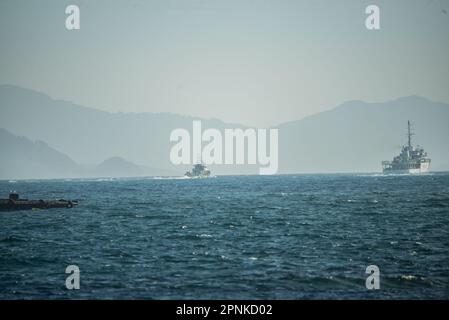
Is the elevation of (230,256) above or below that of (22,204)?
below

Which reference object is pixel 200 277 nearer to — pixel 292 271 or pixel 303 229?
pixel 292 271

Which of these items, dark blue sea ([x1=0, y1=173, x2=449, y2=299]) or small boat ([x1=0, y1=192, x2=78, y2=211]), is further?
small boat ([x1=0, y1=192, x2=78, y2=211])

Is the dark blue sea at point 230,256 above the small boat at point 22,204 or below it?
below

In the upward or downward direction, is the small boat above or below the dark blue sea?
above

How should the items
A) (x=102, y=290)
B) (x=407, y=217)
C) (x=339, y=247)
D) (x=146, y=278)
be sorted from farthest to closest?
(x=407, y=217) < (x=339, y=247) < (x=146, y=278) < (x=102, y=290)

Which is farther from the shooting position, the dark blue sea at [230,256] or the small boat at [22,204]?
the small boat at [22,204]

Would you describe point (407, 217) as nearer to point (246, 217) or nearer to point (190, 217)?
point (246, 217)

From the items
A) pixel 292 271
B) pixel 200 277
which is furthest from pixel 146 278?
pixel 292 271

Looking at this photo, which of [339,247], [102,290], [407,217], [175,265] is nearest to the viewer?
[102,290]

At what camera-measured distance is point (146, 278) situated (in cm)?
2920

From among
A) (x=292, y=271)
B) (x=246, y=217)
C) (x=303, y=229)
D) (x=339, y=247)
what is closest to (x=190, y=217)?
(x=246, y=217)

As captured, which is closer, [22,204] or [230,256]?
[230,256]
